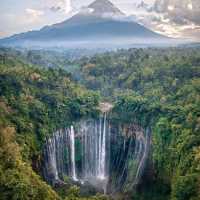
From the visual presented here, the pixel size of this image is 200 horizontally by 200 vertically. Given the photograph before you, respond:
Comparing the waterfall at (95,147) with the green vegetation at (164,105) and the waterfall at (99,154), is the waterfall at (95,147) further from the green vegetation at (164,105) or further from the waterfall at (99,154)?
the green vegetation at (164,105)

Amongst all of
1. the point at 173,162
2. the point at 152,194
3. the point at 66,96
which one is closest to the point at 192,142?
the point at 173,162

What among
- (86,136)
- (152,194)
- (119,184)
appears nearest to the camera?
(152,194)

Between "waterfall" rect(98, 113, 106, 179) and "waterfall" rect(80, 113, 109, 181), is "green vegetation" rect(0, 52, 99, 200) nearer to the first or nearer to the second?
"waterfall" rect(80, 113, 109, 181)

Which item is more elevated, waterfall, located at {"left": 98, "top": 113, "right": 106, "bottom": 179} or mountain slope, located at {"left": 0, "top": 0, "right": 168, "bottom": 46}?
mountain slope, located at {"left": 0, "top": 0, "right": 168, "bottom": 46}

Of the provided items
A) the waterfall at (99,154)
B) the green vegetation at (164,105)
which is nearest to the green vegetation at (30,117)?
the waterfall at (99,154)

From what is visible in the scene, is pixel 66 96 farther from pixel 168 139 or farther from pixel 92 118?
pixel 168 139

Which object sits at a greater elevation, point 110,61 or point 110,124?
point 110,61

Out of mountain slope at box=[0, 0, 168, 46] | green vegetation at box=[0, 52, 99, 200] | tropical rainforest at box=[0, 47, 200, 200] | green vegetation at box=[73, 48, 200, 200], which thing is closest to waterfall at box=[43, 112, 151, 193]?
tropical rainforest at box=[0, 47, 200, 200]
